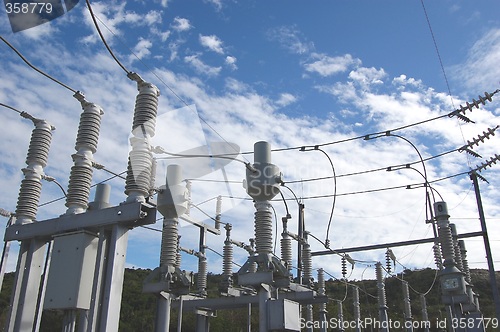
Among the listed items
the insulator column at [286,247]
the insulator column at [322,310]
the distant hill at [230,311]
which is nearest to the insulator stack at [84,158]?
the insulator column at [286,247]

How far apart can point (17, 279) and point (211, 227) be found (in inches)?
280

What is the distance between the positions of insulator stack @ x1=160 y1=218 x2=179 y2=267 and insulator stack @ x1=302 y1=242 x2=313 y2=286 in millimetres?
3765

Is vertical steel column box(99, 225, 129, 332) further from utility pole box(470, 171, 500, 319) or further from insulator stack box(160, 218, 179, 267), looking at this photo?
utility pole box(470, 171, 500, 319)

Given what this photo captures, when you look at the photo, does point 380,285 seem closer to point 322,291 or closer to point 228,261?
point 322,291

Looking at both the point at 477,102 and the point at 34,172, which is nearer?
the point at 34,172

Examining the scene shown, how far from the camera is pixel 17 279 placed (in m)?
4.25

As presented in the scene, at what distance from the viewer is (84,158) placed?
164 inches

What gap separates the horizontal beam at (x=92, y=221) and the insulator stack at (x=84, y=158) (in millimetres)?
134

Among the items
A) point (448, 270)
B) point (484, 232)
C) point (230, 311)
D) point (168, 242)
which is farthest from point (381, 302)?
point (230, 311)

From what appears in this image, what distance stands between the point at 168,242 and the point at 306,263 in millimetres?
4149

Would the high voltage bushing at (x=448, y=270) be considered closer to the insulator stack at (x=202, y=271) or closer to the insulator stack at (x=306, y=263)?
the insulator stack at (x=306, y=263)

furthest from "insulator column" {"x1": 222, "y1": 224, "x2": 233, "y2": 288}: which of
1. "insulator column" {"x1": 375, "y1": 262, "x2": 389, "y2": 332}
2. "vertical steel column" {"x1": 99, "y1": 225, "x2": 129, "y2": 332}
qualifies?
"vertical steel column" {"x1": 99, "y1": 225, "x2": 129, "y2": 332}

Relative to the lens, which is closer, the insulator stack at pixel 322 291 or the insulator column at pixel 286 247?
the insulator column at pixel 286 247

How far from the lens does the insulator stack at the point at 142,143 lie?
13.0 ft
